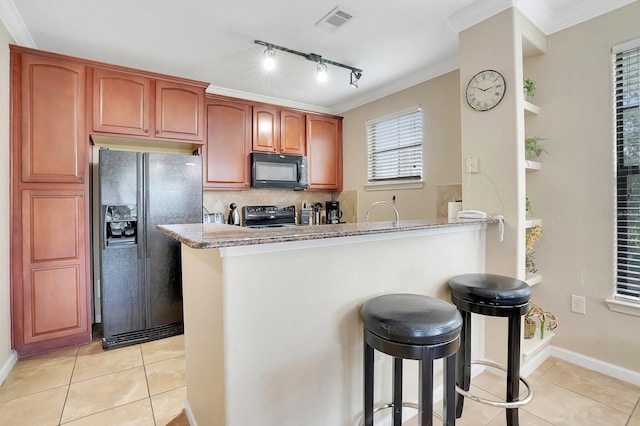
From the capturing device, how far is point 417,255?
1.69 m

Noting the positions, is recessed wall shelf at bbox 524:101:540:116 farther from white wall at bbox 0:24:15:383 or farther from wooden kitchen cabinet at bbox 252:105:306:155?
white wall at bbox 0:24:15:383

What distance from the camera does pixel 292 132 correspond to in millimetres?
3984

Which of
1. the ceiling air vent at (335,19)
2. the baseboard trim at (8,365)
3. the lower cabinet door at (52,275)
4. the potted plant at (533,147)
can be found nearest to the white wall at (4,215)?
the baseboard trim at (8,365)

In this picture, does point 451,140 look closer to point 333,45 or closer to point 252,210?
point 333,45

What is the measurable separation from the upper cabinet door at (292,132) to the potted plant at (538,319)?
9.60ft

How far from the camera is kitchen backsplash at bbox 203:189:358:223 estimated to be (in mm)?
3709

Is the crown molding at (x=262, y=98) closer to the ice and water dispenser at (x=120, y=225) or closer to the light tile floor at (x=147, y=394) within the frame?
→ the ice and water dispenser at (x=120, y=225)

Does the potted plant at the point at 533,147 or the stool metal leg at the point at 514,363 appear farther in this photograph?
the potted plant at the point at 533,147

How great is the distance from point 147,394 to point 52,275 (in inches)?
54.0

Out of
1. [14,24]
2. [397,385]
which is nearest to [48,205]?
[14,24]

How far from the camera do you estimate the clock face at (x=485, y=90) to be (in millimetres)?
2064

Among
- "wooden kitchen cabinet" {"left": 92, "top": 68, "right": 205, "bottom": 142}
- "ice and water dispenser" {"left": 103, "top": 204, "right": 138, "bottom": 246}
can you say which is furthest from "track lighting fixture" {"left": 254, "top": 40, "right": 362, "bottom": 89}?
"ice and water dispenser" {"left": 103, "top": 204, "right": 138, "bottom": 246}

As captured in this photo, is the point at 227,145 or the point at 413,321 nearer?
the point at 413,321

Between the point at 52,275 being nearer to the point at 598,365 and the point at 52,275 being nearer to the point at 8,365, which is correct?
the point at 8,365
